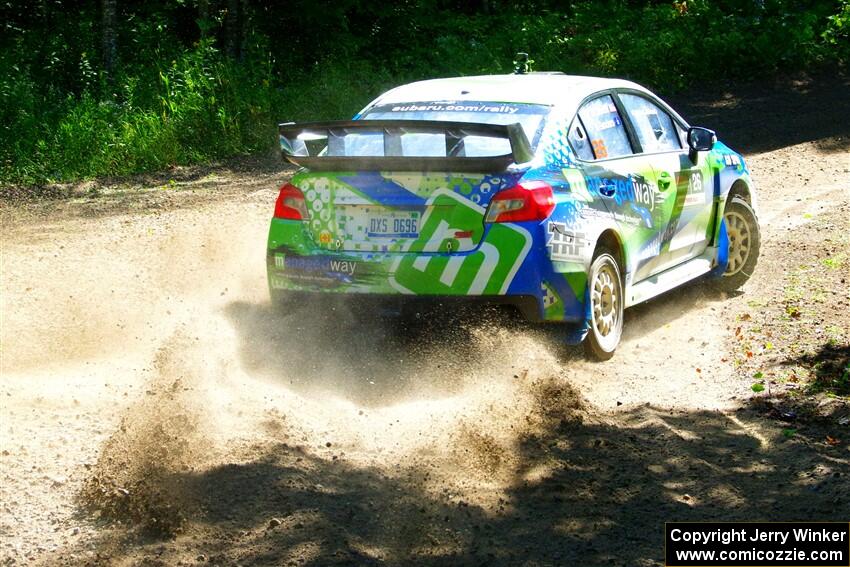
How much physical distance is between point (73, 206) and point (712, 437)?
837 cm

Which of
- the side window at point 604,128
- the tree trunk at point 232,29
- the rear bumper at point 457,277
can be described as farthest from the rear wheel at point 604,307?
the tree trunk at point 232,29

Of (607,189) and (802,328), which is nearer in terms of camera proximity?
(607,189)

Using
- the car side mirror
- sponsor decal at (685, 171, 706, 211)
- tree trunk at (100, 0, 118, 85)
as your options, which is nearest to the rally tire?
sponsor decal at (685, 171, 706, 211)

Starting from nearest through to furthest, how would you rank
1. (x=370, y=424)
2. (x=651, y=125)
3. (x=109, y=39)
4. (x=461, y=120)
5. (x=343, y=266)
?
(x=370, y=424), (x=343, y=266), (x=461, y=120), (x=651, y=125), (x=109, y=39)

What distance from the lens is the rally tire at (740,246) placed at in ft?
31.6

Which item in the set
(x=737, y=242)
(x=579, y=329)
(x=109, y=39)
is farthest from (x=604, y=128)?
(x=109, y=39)

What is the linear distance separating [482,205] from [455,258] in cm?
34

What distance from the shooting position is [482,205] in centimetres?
679

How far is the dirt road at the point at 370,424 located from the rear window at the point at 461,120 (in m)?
1.03

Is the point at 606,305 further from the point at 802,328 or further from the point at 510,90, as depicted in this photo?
the point at 802,328

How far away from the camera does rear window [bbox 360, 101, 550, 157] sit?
713cm

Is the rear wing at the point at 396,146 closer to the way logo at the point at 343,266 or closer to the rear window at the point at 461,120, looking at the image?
the rear window at the point at 461,120

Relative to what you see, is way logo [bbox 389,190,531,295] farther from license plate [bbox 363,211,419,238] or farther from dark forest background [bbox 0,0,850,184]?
dark forest background [bbox 0,0,850,184]

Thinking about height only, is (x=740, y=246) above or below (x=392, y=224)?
below
